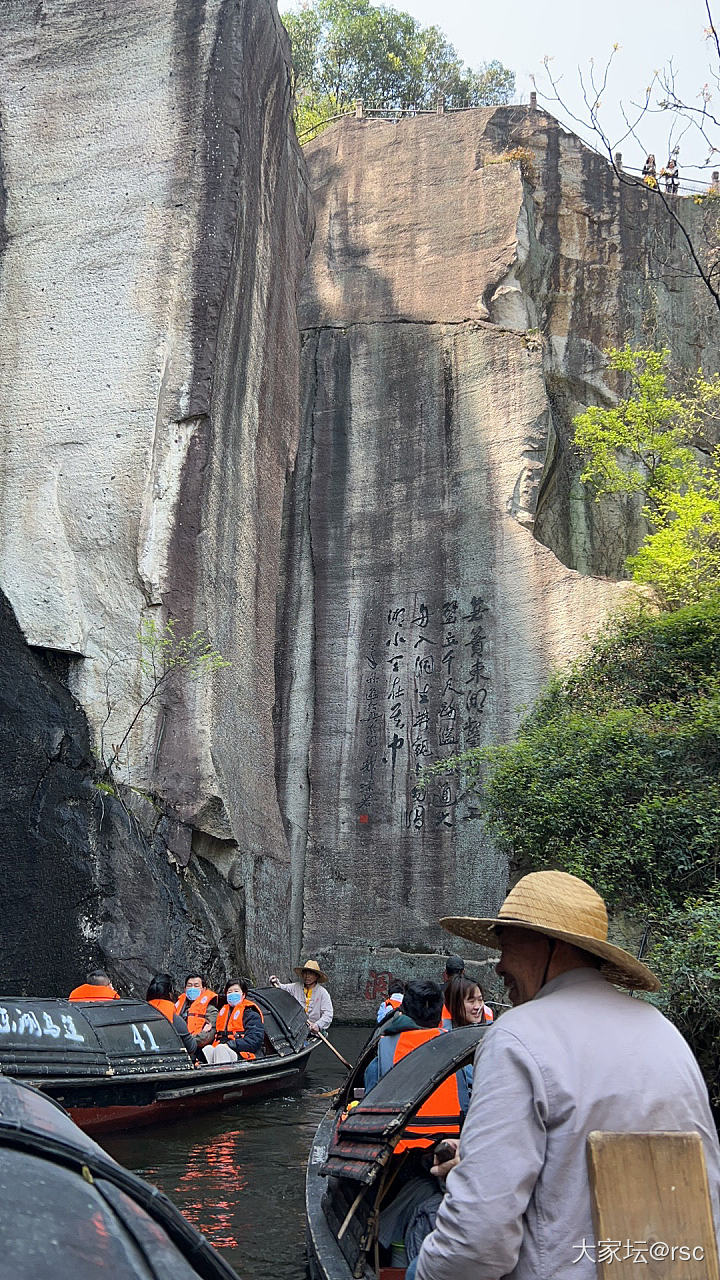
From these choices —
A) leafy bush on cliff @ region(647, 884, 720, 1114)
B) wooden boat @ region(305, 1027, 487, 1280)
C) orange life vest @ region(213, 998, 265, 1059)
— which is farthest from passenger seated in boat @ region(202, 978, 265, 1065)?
wooden boat @ region(305, 1027, 487, 1280)

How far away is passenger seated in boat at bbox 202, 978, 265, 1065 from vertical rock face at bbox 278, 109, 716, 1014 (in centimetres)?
534

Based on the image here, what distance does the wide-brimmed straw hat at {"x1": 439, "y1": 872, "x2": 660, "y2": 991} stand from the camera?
7.01 feet

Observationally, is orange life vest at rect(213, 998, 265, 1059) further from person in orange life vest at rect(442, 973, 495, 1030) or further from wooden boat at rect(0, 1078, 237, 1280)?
wooden boat at rect(0, 1078, 237, 1280)

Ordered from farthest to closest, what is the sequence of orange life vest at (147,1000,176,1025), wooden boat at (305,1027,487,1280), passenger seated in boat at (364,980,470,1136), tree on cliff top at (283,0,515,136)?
tree on cliff top at (283,0,515,136) < orange life vest at (147,1000,176,1025) < passenger seated in boat at (364,980,470,1136) < wooden boat at (305,1027,487,1280)

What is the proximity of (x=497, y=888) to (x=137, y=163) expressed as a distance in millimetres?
11278

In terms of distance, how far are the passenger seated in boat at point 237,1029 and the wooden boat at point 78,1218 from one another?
7.77m

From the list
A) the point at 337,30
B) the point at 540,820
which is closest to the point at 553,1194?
the point at 540,820

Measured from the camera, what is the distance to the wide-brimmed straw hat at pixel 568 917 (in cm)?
214

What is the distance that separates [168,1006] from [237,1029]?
0.69 metres

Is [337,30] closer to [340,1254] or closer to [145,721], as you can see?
[145,721]

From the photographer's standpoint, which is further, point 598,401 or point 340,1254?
point 598,401

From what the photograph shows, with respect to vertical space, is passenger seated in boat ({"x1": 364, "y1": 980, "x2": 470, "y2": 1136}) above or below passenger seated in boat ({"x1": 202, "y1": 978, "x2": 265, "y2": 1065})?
above

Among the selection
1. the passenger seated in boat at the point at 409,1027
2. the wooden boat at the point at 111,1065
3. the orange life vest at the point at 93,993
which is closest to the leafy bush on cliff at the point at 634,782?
the wooden boat at the point at 111,1065

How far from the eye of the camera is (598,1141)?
179 cm
